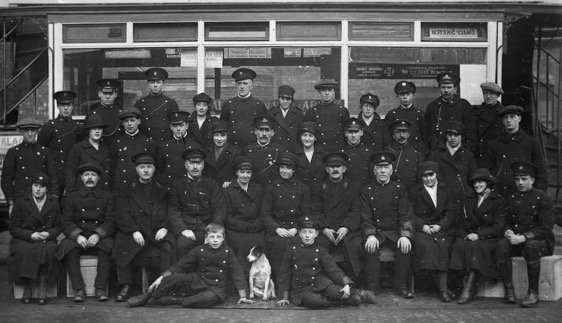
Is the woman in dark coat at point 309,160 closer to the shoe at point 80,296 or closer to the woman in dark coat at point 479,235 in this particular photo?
the woman in dark coat at point 479,235

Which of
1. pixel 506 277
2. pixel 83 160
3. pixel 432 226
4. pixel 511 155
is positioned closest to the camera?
pixel 506 277

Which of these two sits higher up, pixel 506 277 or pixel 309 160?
pixel 309 160

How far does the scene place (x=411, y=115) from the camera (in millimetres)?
8258

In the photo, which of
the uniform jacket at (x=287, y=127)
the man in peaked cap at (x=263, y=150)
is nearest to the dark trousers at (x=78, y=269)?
the man in peaked cap at (x=263, y=150)

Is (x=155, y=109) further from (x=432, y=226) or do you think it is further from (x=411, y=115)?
(x=432, y=226)

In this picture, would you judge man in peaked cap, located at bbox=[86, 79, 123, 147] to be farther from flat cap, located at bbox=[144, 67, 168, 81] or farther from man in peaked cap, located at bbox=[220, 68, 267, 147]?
man in peaked cap, located at bbox=[220, 68, 267, 147]

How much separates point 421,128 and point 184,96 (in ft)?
10.4

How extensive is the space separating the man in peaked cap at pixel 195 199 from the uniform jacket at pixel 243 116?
94 cm

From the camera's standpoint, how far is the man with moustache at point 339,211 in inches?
283

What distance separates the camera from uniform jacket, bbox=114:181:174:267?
7090mm

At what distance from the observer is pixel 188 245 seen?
7.07m

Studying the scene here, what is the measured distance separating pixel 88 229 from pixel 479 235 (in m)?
4.26

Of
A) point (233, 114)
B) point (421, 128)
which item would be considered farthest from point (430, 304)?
point (233, 114)

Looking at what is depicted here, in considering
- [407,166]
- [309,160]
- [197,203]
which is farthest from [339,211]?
[197,203]
